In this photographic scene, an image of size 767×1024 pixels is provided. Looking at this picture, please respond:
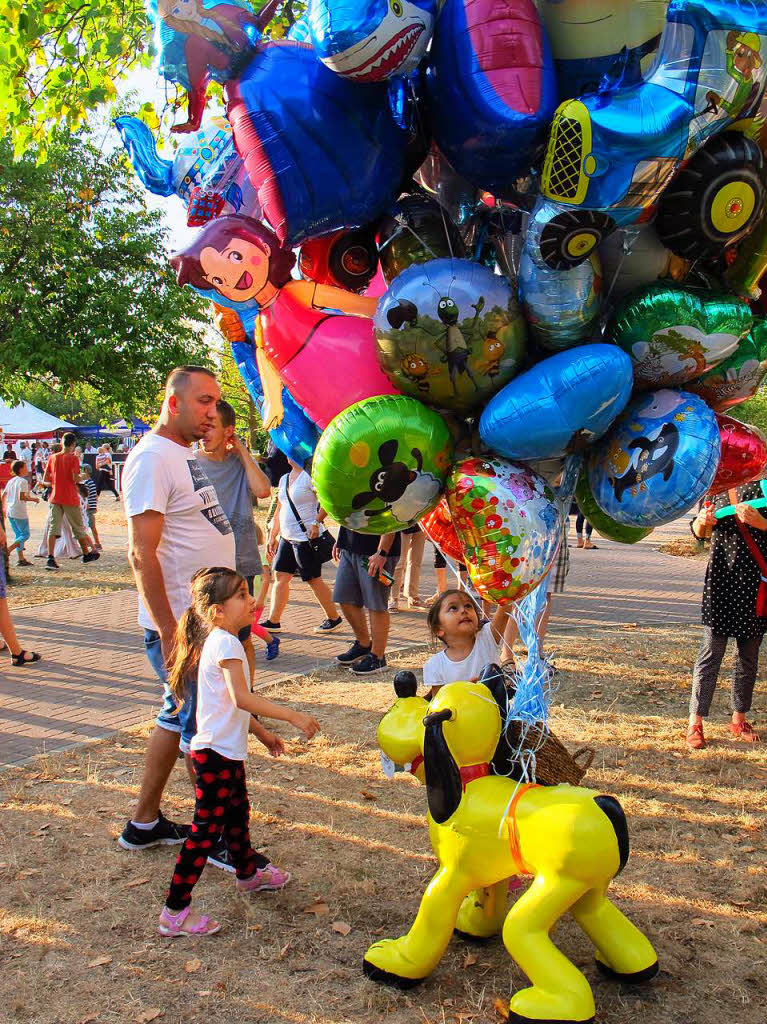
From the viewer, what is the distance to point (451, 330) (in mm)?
2348

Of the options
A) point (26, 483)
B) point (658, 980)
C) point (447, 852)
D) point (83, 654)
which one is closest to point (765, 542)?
point (658, 980)

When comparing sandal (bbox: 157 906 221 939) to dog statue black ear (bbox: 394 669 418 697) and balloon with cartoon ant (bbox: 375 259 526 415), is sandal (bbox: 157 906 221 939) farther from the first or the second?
balloon with cartoon ant (bbox: 375 259 526 415)

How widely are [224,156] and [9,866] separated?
297 cm

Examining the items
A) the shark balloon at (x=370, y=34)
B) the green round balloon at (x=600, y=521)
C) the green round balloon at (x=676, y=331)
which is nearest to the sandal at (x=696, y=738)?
the green round balloon at (x=600, y=521)

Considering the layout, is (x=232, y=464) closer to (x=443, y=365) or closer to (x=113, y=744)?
(x=113, y=744)

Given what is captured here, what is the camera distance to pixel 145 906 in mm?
3145

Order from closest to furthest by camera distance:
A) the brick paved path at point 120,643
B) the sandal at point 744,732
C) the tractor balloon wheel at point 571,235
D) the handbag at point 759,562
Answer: the tractor balloon wheel at point 571,235, the handbag at point 759,562, the sandal at point 744,732, the brick paved path at point 120,643

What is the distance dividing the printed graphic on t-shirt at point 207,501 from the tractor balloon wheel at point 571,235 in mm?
1810

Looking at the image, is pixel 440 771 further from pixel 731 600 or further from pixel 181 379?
pixel 731 600

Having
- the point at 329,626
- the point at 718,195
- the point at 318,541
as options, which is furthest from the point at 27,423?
the point at 718,195

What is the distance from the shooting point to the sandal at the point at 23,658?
6.57 m

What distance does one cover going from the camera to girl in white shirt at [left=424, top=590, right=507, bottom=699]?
3357 mm

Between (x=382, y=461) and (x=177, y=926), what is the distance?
1.88 meters

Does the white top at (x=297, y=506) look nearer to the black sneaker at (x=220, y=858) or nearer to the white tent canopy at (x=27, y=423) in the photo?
the black sneaker at (x=220, y=858)
